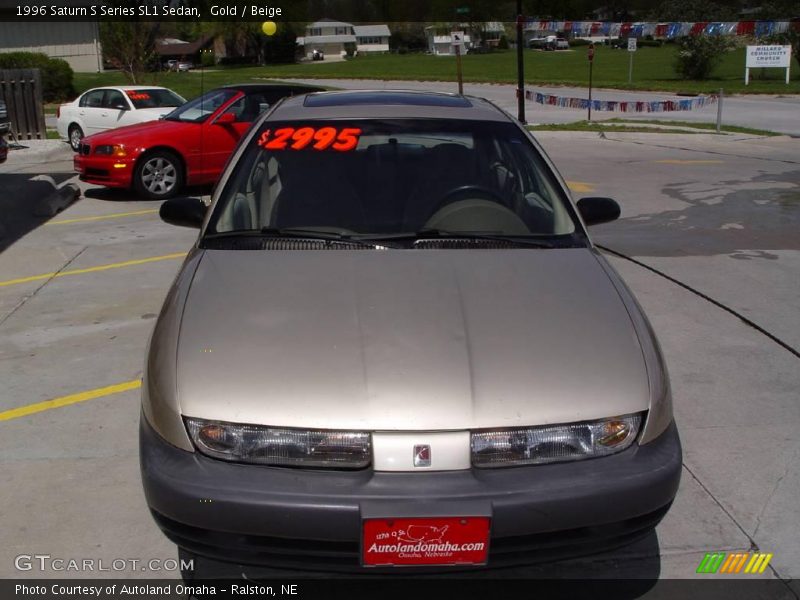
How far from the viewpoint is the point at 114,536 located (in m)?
3.44

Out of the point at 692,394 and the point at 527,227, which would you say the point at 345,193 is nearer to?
the point at 527,227

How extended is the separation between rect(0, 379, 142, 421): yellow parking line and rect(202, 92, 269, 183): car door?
23.2 ft

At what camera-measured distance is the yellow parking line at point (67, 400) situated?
4602mm

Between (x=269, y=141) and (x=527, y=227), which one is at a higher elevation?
(x=269, y=141)

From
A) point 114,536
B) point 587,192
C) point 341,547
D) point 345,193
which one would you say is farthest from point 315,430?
point 587,192

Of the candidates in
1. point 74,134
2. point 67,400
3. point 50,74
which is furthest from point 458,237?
point 50,74

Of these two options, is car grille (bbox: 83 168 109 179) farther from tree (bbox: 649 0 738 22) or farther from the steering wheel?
tree (bbox: 649 0 738 22)

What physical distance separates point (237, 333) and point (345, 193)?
122 centimetres

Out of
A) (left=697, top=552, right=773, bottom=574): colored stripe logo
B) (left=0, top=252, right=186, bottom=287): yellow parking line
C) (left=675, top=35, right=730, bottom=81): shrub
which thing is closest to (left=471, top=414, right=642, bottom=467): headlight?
(left=697, top=552, right=773, bottom=574): colored stripe logo

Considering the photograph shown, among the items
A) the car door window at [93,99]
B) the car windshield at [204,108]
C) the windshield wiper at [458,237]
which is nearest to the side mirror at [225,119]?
the car windshield at [204,108]

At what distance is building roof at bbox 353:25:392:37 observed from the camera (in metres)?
126

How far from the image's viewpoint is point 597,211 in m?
4.43

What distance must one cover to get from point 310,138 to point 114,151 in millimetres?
7868

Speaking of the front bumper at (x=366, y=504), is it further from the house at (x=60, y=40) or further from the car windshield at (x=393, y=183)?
the house at (x=60, y=40)
